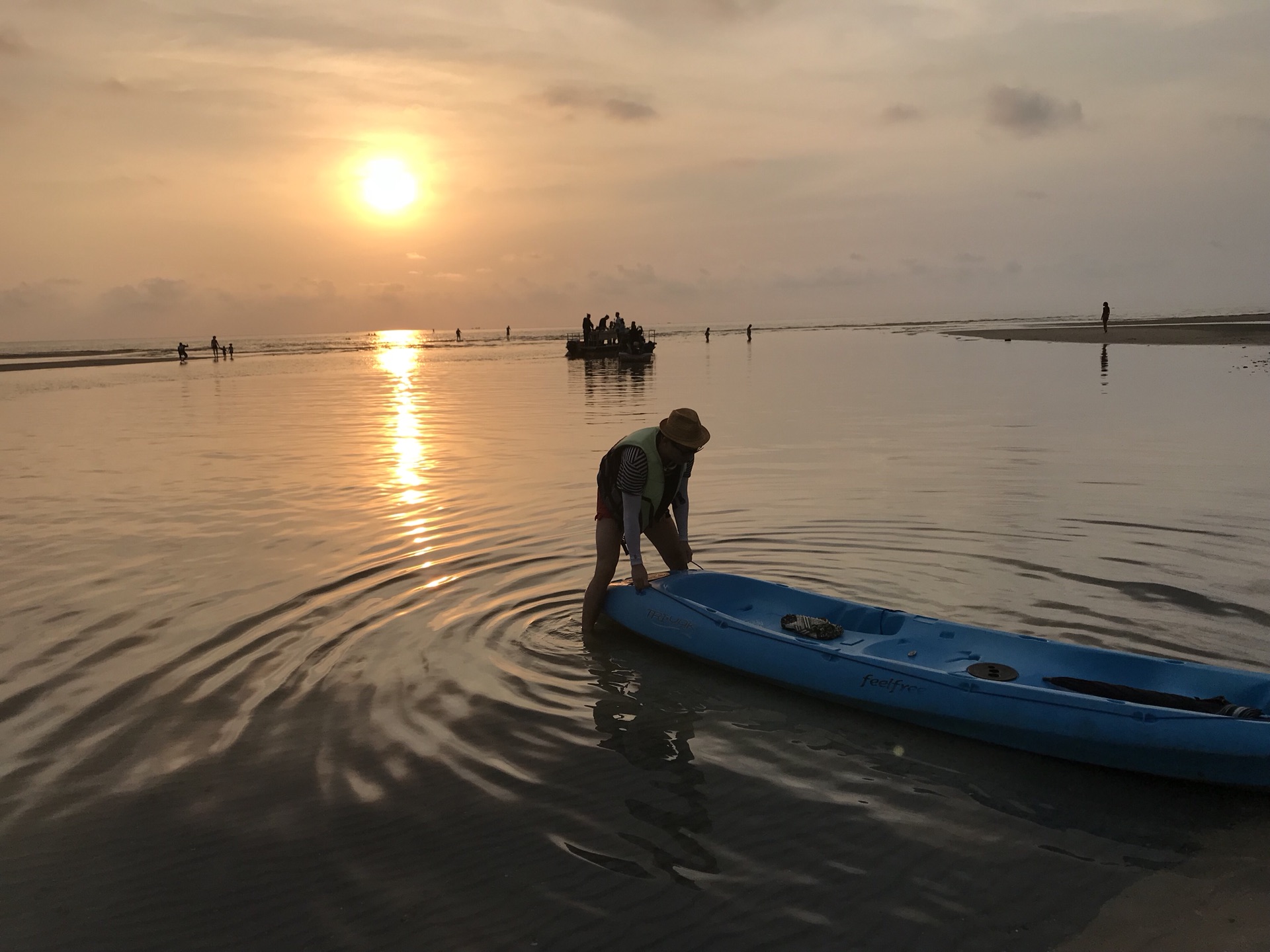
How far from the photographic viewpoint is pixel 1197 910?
4.15 m

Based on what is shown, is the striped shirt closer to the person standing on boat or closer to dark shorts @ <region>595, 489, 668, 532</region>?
the person standing on boat

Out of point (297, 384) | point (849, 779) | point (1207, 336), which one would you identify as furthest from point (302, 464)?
point (1207, 336)

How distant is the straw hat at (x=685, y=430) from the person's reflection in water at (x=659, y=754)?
184cm

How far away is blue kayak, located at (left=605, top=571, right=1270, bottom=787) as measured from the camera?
5.04 meters

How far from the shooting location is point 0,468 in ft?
57.0

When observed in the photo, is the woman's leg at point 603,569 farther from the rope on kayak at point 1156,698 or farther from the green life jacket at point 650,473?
the rope on kayak at point 1156,698

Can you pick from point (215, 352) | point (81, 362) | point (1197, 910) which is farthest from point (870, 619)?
point (81, 362)

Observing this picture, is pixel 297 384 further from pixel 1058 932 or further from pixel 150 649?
pixel 1058 932

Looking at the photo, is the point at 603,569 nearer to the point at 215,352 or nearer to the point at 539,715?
the point at 539,715

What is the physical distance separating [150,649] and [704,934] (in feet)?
18.5

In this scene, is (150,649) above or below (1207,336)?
below

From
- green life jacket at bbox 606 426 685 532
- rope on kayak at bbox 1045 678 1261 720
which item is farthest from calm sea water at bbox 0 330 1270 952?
green life jacket at bbox 606 426 685 532

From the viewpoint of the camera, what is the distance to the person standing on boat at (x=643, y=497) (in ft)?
24.3

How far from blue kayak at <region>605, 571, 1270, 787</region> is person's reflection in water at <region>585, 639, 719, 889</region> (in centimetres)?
61
